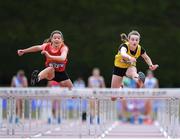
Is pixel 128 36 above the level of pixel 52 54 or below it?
above

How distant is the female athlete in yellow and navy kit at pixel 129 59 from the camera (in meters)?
17.7

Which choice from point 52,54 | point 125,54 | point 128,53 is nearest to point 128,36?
point 128,53

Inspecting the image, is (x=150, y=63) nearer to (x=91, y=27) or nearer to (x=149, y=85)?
(x=149, y=85)

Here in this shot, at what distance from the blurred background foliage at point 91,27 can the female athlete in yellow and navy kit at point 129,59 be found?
25.2 meters

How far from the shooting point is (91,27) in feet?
148

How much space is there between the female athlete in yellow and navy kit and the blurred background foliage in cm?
2522

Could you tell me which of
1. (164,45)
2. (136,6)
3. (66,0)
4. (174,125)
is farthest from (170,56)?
(174,125)

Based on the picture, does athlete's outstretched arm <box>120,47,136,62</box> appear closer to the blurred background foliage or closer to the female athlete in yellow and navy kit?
the female athlete in yellow and navy kit

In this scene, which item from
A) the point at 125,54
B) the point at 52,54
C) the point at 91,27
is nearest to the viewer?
the point at 125,54

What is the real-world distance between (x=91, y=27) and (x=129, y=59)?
1090 inches

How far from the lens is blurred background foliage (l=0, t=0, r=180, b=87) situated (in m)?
44.1

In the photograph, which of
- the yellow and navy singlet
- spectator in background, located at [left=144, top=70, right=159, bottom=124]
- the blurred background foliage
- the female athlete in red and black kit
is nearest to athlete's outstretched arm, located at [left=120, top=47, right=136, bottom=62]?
the yellow and navy singlet

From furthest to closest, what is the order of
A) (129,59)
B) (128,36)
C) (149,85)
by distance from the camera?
(149,85), (128,36), (129,59)

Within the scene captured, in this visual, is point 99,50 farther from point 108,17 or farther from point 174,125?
point 174,125
